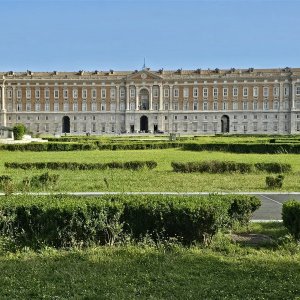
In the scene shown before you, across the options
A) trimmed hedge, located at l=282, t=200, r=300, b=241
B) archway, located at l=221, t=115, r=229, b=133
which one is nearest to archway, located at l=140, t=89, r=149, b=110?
archway, located at l=221, t=115, r=229, b=133

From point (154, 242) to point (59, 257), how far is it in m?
1.45

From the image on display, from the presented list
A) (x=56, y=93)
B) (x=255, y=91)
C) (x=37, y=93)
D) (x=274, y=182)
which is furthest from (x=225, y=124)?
(x=274, y=182)

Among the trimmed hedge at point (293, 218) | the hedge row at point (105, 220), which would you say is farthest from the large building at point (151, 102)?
the hedge row at point (105, 220)

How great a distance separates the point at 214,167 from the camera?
18.9 metres

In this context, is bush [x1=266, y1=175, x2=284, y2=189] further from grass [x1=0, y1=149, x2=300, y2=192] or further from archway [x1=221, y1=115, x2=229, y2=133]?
archway [x1=221, y1=115, x2=229, y2=133]

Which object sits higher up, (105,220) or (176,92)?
(176,92)

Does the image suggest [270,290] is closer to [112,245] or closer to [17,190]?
[112,245]

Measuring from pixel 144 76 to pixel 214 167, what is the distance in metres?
67.9

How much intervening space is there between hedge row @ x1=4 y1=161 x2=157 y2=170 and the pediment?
6645 cm

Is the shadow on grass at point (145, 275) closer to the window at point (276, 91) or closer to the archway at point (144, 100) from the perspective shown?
the window at point (276, 91)

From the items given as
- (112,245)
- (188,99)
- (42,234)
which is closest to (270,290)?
(112,245)

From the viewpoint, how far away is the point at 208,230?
7566mm

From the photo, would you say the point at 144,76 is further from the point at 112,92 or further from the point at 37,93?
the point at 37,93

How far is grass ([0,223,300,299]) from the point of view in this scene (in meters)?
5.52
